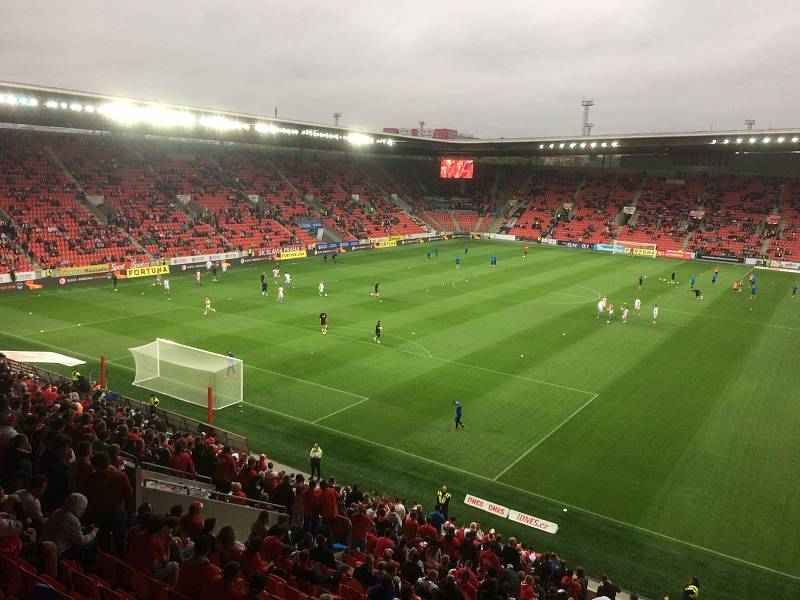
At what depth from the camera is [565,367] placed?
91.1 feet

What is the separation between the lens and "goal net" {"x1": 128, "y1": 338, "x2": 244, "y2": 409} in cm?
2277

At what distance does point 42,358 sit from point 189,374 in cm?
752

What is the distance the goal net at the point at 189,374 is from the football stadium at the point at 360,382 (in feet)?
0.38

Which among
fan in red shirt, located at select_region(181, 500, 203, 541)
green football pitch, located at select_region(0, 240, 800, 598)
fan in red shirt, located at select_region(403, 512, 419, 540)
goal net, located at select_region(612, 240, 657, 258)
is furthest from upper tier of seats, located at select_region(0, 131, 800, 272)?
fan in red shirt, located at select_region(181, 500, 203, 541)

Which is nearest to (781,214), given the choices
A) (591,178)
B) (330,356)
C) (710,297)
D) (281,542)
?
(591,178)

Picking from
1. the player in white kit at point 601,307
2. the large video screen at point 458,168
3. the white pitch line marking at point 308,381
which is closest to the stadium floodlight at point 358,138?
the large video screen at point 458,168

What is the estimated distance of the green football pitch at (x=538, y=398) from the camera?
616 inches

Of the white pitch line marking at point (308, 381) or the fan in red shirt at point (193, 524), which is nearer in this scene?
the fan in red shirt at point (193, 524)

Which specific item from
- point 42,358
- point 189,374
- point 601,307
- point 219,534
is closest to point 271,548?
point 219,534

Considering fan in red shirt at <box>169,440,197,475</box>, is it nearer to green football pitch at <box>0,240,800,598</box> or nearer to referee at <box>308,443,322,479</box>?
referee at <box>308,443,322,479</box>

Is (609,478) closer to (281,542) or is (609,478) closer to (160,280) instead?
(281,542)

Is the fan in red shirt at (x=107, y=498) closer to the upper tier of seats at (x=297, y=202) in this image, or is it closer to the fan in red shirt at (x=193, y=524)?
the fan in red shirt at (x=193, y=524)

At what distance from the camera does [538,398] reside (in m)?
24.0

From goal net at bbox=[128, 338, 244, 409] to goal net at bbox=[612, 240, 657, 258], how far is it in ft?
197
